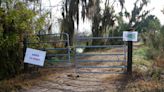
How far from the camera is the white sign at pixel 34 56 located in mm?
9578

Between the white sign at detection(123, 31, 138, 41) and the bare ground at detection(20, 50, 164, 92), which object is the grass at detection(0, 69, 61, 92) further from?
the white sign at detection(123, 31, 138, 41)

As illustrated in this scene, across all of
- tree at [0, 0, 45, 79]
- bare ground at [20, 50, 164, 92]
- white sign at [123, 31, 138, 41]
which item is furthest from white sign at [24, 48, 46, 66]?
white sign at [123, 31, 138, 41]

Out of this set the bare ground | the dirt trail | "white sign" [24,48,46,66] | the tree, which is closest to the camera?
the bare ground

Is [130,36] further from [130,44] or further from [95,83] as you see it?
[95,83]

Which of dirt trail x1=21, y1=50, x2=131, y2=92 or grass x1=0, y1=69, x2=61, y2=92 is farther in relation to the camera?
grass x1=0, y1=69, x2=61, y2=92

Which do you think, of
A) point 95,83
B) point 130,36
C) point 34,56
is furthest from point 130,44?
point 34,56

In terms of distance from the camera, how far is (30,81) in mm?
8789

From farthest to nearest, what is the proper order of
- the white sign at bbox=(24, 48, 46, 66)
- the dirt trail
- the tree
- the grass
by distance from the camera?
the white sign at bbox=(24, 48, 46, 66) → the tree → the grass → the dirt trail

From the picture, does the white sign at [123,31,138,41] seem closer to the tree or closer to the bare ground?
the bare ground

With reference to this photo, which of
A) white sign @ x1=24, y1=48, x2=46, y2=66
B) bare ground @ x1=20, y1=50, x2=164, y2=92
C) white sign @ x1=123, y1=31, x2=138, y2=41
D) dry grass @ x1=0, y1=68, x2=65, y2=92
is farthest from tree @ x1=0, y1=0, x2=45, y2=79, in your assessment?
white sign @ x1=123, y1=31, x2=138, y2=41

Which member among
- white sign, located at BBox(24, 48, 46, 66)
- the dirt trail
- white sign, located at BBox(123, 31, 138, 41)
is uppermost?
white sign, located at BBox(123, 31, 138, 41)

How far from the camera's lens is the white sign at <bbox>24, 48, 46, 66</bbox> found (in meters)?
9.58

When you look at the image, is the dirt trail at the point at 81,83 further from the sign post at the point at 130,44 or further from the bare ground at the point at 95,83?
the sign post at the point at 130,44

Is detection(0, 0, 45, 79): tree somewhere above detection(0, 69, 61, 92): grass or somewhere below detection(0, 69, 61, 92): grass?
above
